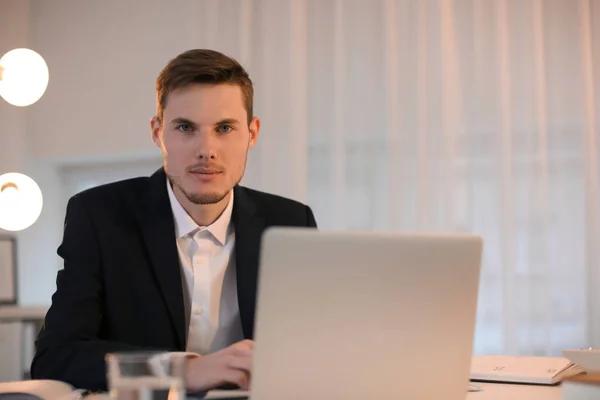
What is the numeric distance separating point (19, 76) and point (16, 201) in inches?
31.0

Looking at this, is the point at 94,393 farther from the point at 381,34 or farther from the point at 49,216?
the point at 49,216

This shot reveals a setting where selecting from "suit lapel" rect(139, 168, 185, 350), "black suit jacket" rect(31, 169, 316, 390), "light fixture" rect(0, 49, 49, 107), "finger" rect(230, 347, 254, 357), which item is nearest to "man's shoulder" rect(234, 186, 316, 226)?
"black suit jacket" rect(31, 169, 316, 390)

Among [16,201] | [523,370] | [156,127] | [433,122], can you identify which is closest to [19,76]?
[16,201]

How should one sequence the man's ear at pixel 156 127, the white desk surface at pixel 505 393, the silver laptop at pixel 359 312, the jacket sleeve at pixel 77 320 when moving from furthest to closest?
1. the man's ear at pixel 156 127
2. the jacket sleeve at pixel 77 320
3. the white desk surface at pixel 505 393
4. the silver laptop at pixel 359 312

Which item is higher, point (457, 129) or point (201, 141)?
point (457, 129)

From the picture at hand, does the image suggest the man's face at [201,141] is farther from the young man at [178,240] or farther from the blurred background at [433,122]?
the blurred background at [433,122]

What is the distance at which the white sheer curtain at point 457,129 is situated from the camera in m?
3.21

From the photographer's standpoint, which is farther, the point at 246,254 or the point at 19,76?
the point at 19,76

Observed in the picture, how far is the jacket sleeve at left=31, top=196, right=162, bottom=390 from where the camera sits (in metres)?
1.48

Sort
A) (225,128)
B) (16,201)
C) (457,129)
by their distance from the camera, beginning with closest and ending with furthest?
(225,128), (457,129), (16,201)

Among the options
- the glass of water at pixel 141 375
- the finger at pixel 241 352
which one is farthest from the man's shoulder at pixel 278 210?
→ the glass of water at pixel 141 375

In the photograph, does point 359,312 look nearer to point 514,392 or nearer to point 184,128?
point 514,392

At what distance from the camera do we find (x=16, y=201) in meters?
3.48

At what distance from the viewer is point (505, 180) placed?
3.25m
